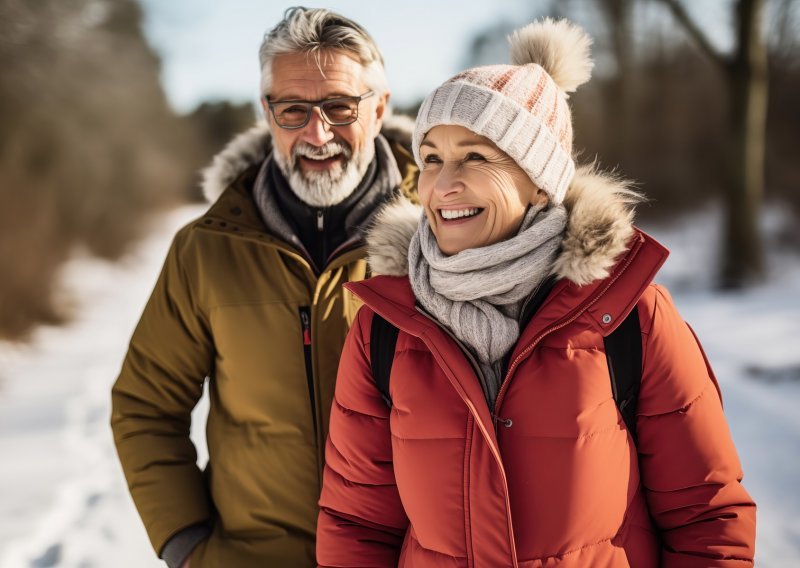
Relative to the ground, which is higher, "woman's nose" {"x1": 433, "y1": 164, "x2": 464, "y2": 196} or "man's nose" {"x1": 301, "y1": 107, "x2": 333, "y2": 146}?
"man's nose" {"x1": 301, "y1": 107, "x2": 333, "y2": 146}

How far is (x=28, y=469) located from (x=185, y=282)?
330 cm

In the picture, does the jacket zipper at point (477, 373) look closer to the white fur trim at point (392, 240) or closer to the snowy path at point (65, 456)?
the white fur trim at point (392, 240)

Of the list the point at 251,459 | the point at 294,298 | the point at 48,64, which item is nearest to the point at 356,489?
the point at 251,459

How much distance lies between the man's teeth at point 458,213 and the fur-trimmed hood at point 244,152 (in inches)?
27.5

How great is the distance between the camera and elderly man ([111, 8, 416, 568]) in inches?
78.5

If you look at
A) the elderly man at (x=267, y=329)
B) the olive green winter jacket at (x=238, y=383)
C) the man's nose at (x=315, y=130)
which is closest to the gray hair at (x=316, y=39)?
the elderly man at (x=267, y=329)

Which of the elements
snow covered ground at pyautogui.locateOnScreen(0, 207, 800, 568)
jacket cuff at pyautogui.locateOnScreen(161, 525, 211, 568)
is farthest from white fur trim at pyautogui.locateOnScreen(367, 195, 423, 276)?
snow covered ground at pyautogui.locateOnScreen(0, 207, 800, 568)

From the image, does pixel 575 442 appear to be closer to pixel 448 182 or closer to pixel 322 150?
pixel 448 182

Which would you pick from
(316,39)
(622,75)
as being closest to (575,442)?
(316,39)

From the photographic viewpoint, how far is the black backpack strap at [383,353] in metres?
1.61

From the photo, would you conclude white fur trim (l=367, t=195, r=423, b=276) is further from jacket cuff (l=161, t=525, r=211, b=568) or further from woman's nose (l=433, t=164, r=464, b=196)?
jacket cuff (l=161, t=525, r=211, b=568)

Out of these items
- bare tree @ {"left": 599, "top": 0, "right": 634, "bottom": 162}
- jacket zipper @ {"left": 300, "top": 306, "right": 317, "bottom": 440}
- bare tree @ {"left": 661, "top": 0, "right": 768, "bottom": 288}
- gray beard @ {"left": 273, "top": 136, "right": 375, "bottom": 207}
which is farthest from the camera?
bare tree @ {"left": 599, "top": 0, "right": 634, "bottom": 162}

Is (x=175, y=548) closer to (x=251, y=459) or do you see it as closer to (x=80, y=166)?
(x=251, y=459)

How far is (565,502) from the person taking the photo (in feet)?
4.87
